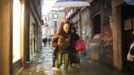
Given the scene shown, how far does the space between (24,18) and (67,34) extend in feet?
9.50

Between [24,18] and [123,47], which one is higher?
[24,18]

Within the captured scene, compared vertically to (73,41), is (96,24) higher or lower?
higher

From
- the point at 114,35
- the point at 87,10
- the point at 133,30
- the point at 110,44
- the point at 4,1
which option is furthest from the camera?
the point at 87,10

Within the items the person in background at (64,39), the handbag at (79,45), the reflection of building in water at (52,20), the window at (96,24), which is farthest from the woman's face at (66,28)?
the reflection of building in water at (52,20)

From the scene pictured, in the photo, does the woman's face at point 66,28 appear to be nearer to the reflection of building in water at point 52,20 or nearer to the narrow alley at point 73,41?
the narrow alley at point 73,41

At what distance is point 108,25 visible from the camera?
15.6 m

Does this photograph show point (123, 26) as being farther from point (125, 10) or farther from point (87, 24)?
point (87, 24)

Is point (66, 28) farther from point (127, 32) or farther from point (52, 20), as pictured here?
point (52, 20)

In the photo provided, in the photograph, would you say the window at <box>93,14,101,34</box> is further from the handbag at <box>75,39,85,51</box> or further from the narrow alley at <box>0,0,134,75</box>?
the handbag at <box>75,39,85,51</box>

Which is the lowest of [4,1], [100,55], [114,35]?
[100,55]

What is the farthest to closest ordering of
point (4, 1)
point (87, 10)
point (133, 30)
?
point (87, 10) < point (133, 30) < point (4, 1)

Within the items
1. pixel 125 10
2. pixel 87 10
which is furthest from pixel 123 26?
pixel 87 10

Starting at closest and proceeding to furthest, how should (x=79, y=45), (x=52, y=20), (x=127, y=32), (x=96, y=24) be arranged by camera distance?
(x=127, y=32) < (x=79, y=45) < (x=96, y=24) < (x=52, y=20)

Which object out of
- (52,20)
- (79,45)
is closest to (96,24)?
(79,45)
